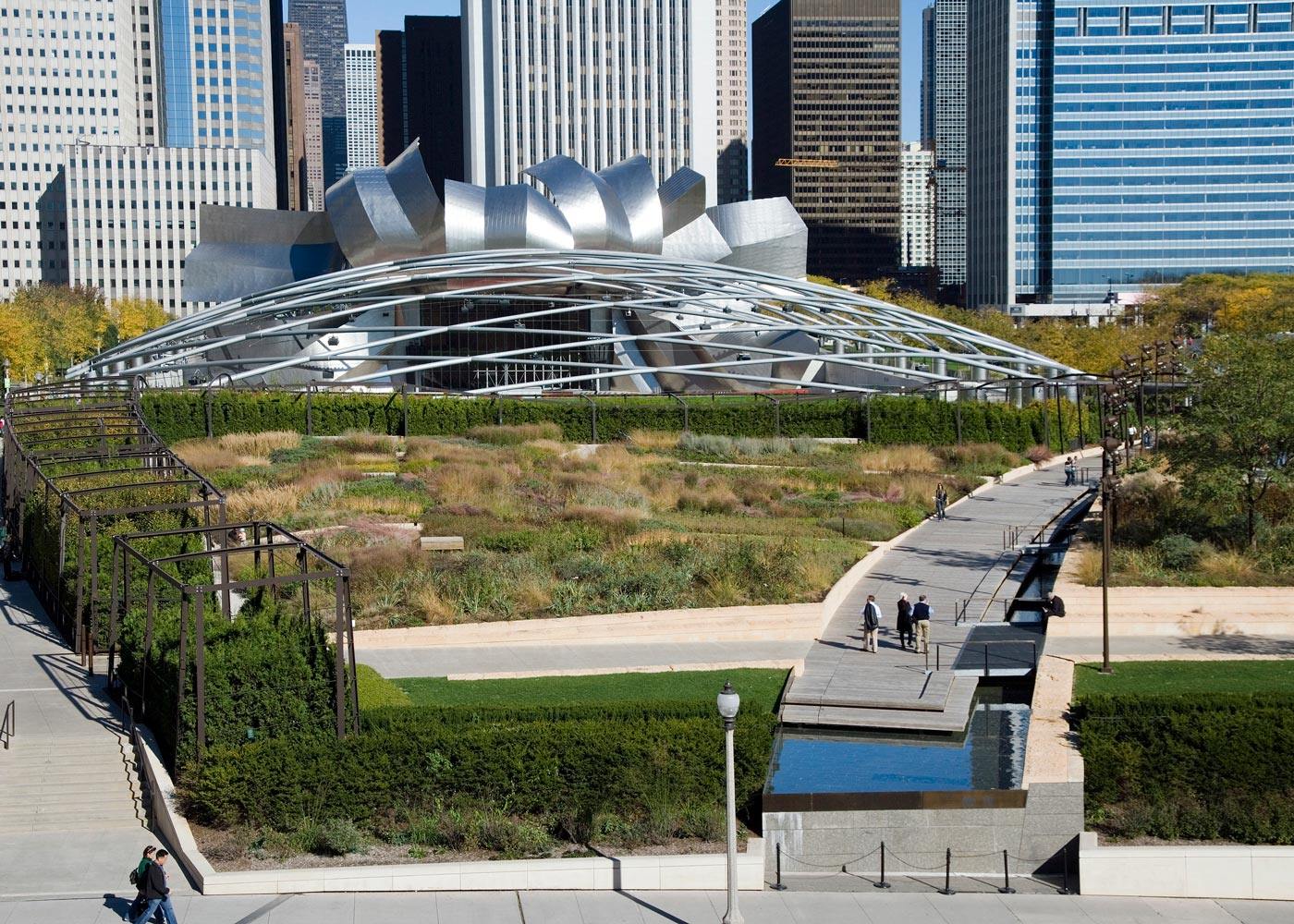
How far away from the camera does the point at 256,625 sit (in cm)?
1858

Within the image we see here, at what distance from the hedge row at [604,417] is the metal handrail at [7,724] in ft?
96.4

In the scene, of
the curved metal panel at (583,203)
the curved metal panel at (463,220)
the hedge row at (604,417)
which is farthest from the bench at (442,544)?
the curved metal panel at (583,203)

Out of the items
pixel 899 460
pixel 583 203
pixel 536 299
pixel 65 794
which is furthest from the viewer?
pixel 583 203

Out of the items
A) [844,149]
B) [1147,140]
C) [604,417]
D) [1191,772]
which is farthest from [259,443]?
[844,149]

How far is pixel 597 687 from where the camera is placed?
72.0 feet

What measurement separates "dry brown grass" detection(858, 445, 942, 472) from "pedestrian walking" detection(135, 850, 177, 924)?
100 feet

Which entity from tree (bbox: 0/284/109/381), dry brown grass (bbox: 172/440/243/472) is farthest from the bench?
tree (bbox: 0/284/109/381)

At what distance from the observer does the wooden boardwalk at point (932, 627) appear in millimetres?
21000

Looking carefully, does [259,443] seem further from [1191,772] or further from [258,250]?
[1191,772]

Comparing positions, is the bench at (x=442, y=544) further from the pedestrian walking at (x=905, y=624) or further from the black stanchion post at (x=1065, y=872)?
the black stanchion post at (x=1065, y=872)

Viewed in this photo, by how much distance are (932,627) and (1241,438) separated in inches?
329

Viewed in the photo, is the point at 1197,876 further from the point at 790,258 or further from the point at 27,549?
the point at 790,258

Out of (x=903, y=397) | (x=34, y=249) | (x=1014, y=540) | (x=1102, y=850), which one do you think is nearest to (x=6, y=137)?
(x=34, y=249)

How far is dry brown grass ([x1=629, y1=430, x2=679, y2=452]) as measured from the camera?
4669 cm
